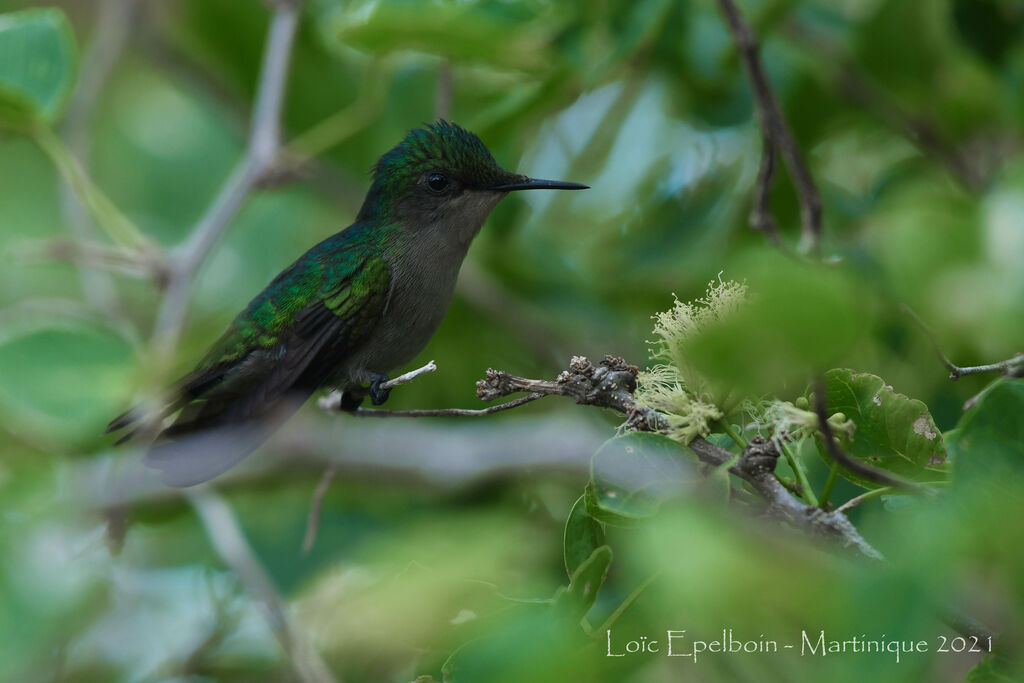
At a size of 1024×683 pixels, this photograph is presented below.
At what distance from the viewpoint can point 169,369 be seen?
68.1 inches

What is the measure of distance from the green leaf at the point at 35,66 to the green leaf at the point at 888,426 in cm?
149

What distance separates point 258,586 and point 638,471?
1.12 meters

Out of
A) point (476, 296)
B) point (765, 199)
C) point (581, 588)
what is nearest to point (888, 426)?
point (581, 588)

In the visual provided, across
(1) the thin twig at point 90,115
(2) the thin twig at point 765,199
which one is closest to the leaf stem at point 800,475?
(2) the thin twig at point 765,199

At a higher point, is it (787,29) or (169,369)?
(787,29)

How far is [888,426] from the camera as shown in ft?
2.89

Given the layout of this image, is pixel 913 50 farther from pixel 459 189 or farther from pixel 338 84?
pixel 338 84

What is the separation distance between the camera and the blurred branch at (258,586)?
1.55 metres

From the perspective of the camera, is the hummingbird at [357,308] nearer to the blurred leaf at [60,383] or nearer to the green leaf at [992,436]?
the blurred leaf at [60,383]

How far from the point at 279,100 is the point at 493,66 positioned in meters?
0.51

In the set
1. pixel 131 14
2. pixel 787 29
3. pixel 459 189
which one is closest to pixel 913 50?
pixel 787 29

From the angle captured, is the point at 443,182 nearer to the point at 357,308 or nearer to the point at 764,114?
the point at 357,308

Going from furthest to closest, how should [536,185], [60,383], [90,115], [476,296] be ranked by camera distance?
[90,115] < [476,296] < [536,185] < [60,383]

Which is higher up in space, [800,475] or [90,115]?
[90,115]
